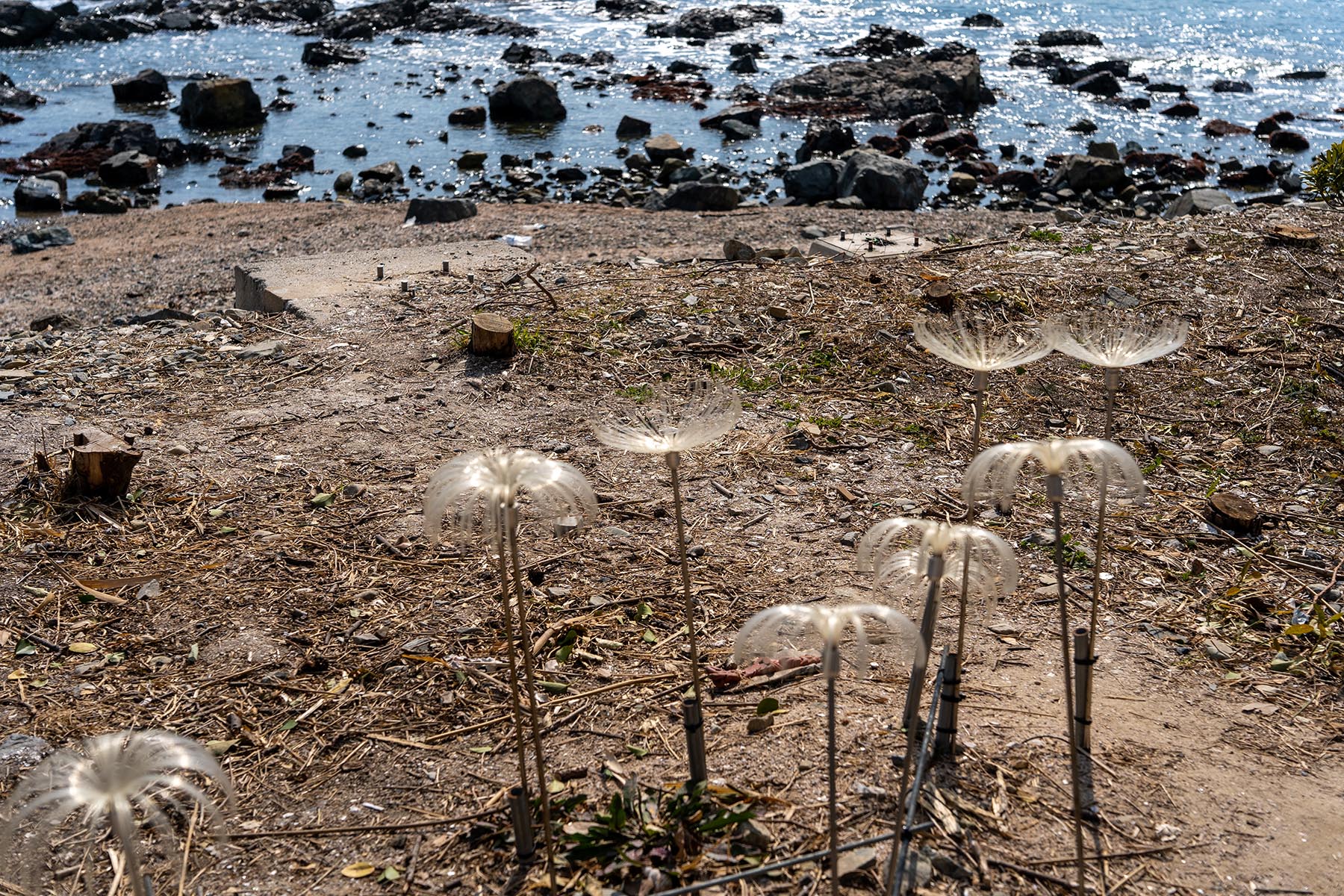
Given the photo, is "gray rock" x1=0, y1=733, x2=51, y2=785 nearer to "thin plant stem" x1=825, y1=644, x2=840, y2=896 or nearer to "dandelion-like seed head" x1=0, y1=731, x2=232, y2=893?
→ "dandelion-like seed head" x1=0, y1=731, x2=232, y2=893

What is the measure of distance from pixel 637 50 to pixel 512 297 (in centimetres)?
2713

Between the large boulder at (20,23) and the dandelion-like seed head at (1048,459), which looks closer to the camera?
the dandelion-like seed head at (1048,459)

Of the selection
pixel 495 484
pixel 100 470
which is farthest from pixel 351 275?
pixel 495 484

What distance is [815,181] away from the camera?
18.8 meters

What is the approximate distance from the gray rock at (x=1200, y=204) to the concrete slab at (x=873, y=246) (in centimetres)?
687

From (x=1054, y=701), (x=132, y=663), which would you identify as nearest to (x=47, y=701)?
(x=132, y=663)

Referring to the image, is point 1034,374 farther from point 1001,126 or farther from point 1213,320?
point 1001,126

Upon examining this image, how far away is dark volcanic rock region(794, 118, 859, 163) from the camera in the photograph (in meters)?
21.9

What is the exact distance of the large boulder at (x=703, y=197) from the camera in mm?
17000

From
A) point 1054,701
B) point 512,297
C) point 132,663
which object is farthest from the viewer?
point 512,297

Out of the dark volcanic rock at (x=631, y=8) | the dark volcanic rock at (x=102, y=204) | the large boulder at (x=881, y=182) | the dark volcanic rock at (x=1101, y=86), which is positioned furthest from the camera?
the dark volcanic rock at (x=631, y=8)

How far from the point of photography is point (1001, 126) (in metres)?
24.7

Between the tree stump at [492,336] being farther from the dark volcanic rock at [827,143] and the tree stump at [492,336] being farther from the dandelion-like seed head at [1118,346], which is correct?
the dark volcanic rock at [827,143]

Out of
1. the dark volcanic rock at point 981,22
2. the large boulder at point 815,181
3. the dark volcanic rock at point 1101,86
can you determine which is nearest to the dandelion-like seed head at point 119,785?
the large boulder at point 815,181
